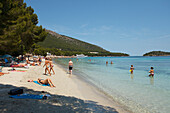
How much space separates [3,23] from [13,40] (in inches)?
79.6

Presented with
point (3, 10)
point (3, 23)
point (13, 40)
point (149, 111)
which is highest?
point (3, 10)

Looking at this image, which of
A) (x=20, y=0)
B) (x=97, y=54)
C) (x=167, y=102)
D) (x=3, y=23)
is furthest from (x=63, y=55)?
(x=167, y=102)

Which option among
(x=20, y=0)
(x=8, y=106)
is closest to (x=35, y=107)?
(x=8, y=106)

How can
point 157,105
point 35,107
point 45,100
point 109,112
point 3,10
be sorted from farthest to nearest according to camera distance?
point 3,10 → point 157,105 → point 45,100 → point 109,112 → point 35,107

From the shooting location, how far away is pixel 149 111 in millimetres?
5426

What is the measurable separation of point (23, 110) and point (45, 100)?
120 cm

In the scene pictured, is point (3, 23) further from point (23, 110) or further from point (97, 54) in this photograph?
point (97, 54)

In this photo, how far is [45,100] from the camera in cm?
518

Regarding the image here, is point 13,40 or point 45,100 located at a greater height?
point 13,40

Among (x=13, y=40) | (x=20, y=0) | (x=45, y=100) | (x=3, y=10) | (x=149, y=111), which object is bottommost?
(x=149, y=111)

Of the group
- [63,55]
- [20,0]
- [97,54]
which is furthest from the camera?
[97,54]

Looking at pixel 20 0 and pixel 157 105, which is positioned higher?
pixel 20 0

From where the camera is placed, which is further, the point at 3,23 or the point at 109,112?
the point at 3,23

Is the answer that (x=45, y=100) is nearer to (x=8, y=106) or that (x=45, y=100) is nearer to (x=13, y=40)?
(x=8, y=106)
